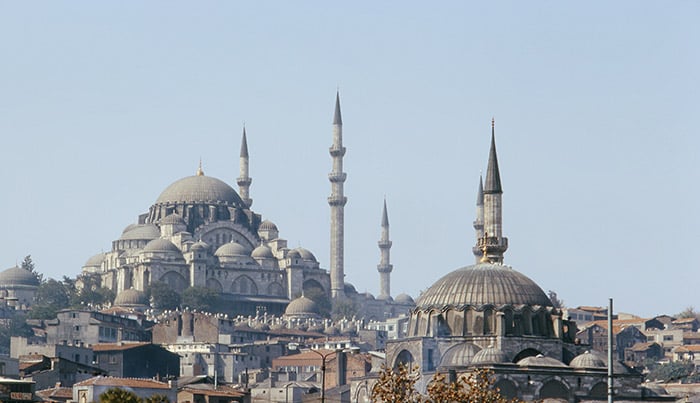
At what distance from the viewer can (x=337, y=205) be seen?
12912 centimetres

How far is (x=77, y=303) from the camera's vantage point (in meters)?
128

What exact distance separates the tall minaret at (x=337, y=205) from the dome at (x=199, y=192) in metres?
10.6

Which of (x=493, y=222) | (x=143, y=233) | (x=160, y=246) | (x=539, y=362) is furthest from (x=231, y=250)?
(x=539, y=362)

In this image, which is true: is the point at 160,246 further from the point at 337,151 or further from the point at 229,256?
the point at 337,151

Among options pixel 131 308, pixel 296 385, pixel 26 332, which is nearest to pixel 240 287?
pixel 131 308

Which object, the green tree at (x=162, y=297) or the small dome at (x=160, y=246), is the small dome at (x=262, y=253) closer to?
the small dome at (x=160, y=246)

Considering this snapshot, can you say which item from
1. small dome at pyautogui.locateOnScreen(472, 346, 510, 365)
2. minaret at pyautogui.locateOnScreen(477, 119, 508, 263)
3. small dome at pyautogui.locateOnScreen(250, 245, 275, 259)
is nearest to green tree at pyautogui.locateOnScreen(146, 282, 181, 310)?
small dome at pyautogui.locateOnScreen(250, 245, 275, 259)

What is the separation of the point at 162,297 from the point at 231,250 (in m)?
10.2

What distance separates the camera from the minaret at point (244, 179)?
477 ft

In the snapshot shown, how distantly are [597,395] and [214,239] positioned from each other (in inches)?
3115

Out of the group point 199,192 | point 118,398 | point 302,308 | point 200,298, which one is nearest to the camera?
point 118,398

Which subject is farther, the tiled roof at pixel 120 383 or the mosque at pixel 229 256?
the mosque at pixel 229 256

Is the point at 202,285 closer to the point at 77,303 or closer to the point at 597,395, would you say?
the point at 77,303

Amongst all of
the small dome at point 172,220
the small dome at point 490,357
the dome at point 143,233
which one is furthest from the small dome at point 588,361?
the dome at point 143,233
